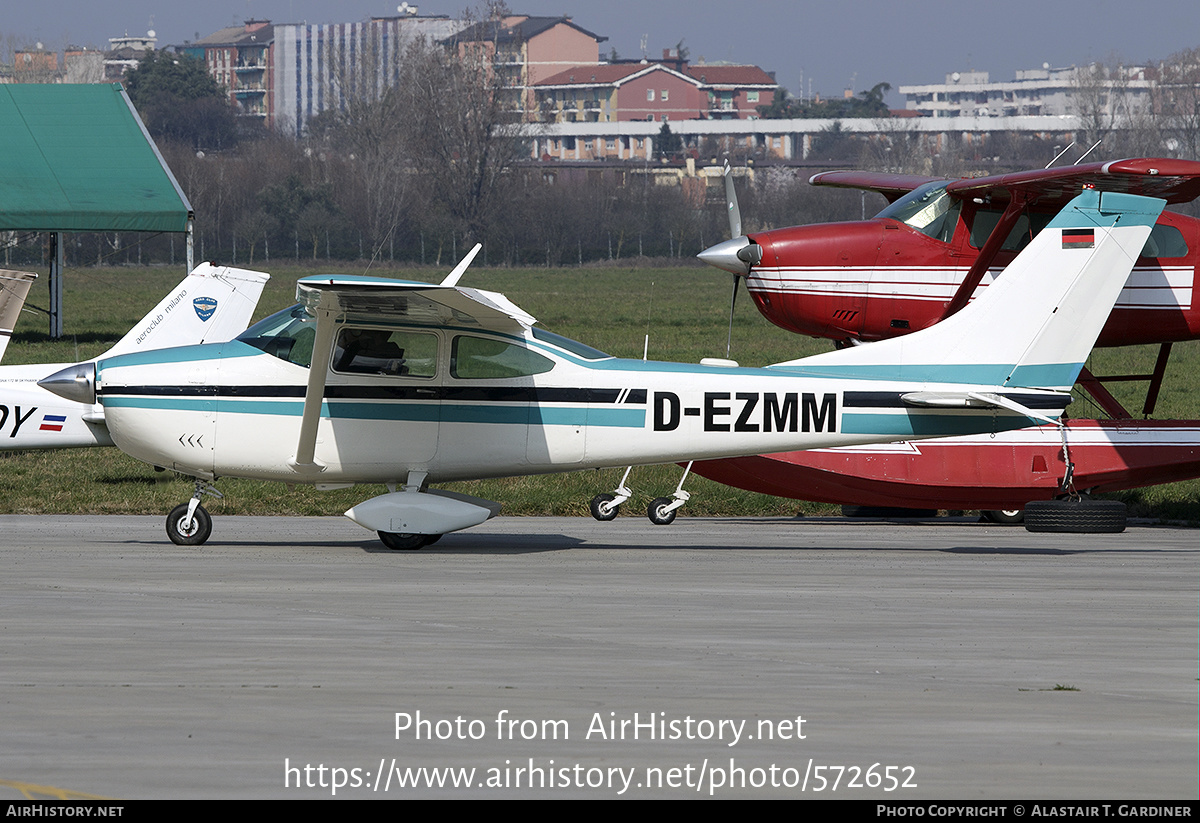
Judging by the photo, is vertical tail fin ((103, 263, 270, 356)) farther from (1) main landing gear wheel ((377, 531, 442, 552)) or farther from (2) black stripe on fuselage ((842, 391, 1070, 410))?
(2) black stripe on fuselage ((842, 391, 1070, 410))

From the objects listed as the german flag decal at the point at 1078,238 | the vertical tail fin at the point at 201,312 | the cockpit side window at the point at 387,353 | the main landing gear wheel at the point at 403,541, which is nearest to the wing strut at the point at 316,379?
the cockpit side window at the point at 387,353

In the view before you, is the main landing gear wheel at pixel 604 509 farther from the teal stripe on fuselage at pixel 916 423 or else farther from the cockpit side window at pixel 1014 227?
the cockpit side window at pixel 1014 227

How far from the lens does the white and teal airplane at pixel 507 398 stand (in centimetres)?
967

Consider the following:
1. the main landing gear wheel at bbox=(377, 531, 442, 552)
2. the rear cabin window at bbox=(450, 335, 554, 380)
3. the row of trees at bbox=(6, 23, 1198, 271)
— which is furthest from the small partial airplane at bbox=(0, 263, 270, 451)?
the row of trees at bbox=(6, 23, 1198, 271)

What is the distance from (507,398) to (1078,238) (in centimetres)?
431

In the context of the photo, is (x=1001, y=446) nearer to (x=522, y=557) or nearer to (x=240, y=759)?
(x=522, y=557)

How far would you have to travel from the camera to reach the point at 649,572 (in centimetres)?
906

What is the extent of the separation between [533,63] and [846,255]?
185 meters

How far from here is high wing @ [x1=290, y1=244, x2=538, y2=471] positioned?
8.81 m

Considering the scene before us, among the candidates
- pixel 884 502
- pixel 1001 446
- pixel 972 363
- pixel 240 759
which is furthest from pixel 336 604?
pixel 1001 446

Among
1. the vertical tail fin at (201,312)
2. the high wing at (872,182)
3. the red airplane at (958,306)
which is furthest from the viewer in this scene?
the high wing at (872,182)

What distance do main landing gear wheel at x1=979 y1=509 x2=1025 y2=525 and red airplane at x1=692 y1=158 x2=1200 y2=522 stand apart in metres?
0.02

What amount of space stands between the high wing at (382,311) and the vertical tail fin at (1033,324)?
227 centimetres

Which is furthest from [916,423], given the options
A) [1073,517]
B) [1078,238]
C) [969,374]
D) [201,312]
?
[201,312]
